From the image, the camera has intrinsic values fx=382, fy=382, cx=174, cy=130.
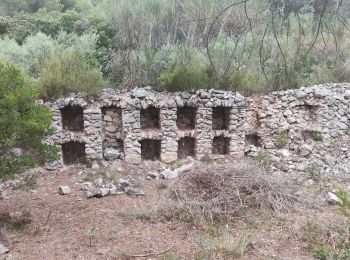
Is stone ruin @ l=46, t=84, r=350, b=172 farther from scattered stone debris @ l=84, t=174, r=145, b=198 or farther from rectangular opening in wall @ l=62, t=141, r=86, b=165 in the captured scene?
scattered stone debris @ l=84, t=174, r=145, b=198

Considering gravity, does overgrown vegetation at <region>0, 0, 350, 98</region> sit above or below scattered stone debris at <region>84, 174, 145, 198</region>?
above

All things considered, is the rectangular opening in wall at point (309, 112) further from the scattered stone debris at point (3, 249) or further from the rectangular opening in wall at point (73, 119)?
the scattered stone debris at point (3, 249)

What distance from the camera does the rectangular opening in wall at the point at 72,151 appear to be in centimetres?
1041

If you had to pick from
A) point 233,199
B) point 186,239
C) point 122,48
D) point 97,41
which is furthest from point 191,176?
point 97,41

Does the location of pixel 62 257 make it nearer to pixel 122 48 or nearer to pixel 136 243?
pixel 136 243

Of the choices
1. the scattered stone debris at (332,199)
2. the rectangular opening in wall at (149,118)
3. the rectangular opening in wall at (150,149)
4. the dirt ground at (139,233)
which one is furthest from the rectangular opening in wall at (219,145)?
the scattered stone debris at (332,199)

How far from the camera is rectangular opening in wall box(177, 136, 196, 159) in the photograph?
1095 cm

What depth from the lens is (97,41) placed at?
1411cm

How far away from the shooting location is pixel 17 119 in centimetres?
546

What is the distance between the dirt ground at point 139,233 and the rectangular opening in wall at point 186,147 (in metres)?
3.66

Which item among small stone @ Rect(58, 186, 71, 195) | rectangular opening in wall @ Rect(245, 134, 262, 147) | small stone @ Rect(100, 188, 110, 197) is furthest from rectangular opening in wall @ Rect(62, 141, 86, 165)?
rectangular opening in wall @ Rect(245, 134, 262, 147)

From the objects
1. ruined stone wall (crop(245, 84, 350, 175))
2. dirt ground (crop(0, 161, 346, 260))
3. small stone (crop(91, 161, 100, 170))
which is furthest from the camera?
ruined stone wall (crop(245, 84, 350, 175))

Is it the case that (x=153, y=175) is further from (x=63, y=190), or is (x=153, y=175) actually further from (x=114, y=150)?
(x=63, y=190)

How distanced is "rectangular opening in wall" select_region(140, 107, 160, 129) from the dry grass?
3.97m
